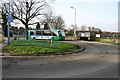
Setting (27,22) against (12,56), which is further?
(27,22)

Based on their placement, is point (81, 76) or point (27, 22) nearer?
point (81, 76)

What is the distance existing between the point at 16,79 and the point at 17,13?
167ft

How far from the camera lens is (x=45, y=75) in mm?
11422

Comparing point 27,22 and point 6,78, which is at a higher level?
point 27,22

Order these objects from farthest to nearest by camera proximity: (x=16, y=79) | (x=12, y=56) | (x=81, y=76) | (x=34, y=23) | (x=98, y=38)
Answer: (x=98, y=38) → (x=34, y=23) → (x=12, y=56) → (x=81, y=76) → (x=16, y=79)

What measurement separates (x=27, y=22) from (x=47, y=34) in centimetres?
602

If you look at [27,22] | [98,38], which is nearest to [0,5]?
[27,22]

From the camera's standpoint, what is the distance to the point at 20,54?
20.9 metres

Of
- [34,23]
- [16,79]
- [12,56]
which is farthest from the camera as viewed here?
[34,23]

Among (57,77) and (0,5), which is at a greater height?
(0,5)

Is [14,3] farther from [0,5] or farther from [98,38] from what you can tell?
[98,38]

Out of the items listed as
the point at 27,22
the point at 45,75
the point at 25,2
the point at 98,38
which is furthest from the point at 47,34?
the point at 45,75

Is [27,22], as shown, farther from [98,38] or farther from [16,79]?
[16,79]

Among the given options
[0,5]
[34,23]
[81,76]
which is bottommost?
[81,76]
